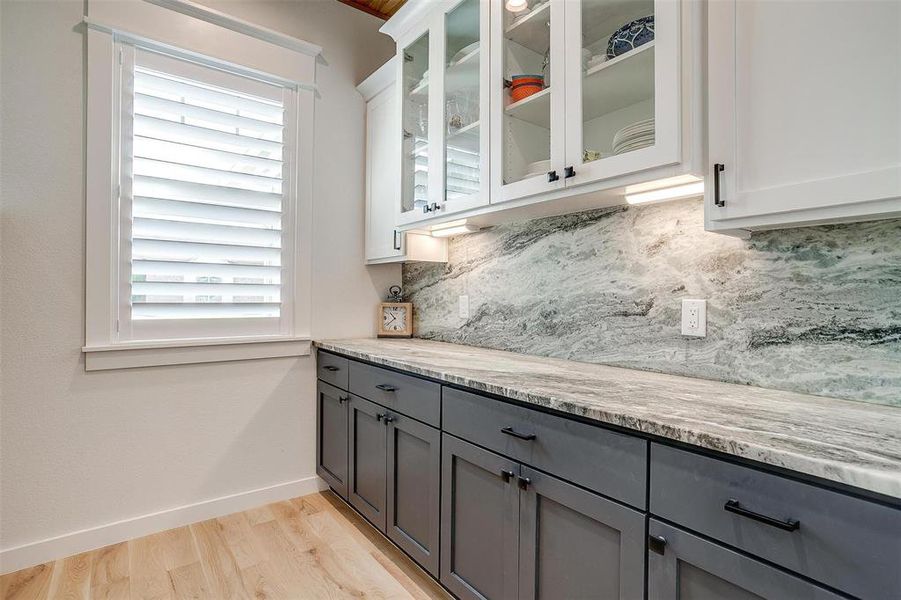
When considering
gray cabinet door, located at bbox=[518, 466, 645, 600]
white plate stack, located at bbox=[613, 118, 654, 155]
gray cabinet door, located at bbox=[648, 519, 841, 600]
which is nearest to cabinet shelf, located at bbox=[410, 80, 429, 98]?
white plate stack, located at bbox=[613, 118, 654, 155]

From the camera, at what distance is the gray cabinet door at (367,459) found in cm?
196

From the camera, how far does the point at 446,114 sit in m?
2.03

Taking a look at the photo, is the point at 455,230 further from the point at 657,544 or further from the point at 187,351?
the point at 657,544

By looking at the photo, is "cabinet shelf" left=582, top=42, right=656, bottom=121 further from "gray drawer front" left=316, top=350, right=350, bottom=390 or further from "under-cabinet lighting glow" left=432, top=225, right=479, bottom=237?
"gray drawer front" left=316, top=350, right=350, bottom=390

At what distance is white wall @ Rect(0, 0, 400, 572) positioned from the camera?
6.19 feet

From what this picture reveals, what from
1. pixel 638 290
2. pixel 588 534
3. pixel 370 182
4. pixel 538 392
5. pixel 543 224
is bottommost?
pixel 588 534

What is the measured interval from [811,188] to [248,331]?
237cm

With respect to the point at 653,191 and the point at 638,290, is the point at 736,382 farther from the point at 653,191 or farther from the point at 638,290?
the point at 653,191

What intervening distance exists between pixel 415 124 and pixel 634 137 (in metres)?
1.26

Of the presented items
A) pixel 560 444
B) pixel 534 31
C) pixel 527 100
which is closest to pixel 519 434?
pixel 560 444

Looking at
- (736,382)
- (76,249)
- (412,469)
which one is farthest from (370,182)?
(736,382)

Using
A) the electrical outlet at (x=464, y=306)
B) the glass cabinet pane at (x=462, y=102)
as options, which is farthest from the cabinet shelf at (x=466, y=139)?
the electrical outlet at (x=464, y=306)

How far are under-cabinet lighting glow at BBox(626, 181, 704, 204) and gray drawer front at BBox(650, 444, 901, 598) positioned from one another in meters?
0.83

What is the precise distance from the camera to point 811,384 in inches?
48.9
